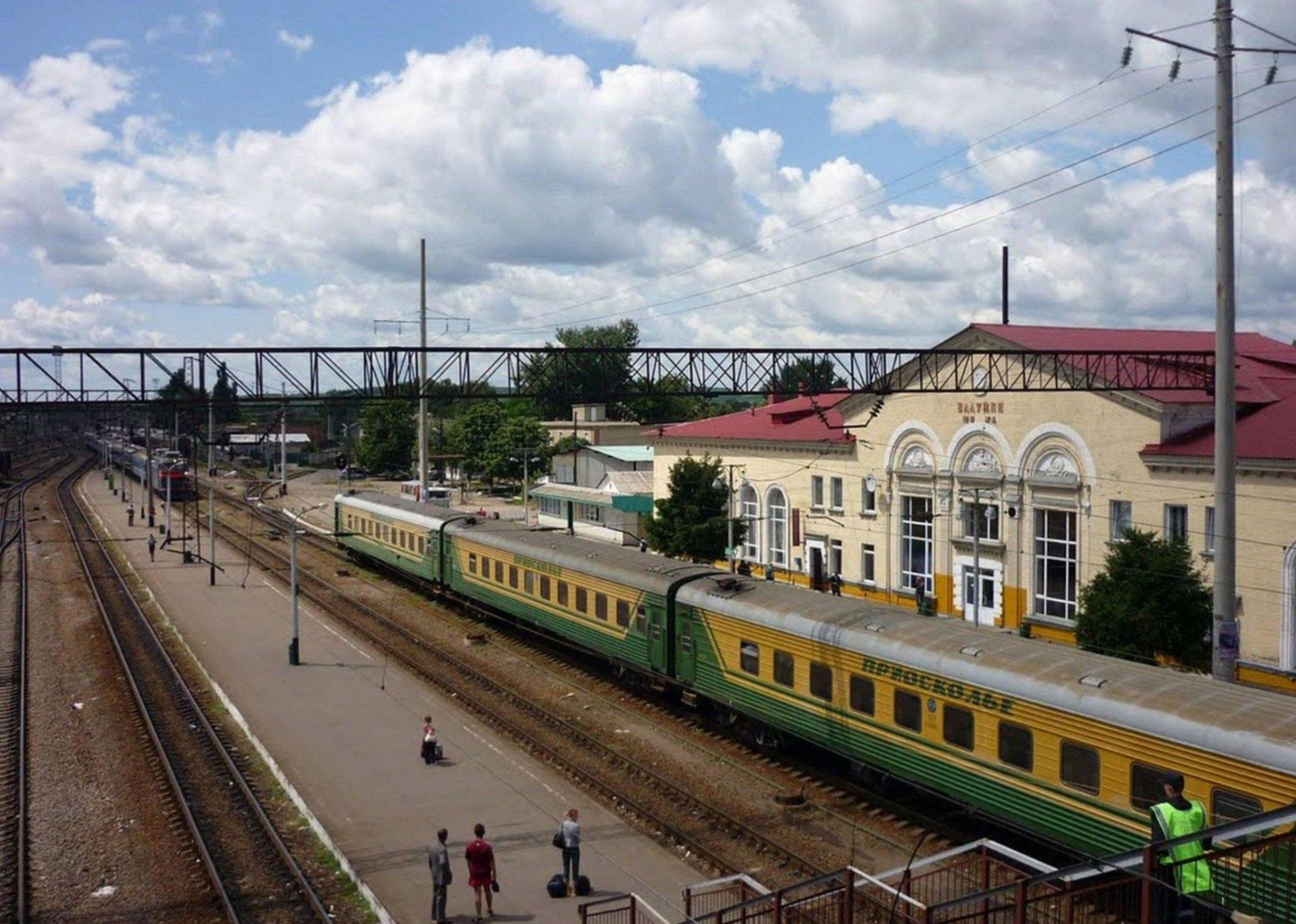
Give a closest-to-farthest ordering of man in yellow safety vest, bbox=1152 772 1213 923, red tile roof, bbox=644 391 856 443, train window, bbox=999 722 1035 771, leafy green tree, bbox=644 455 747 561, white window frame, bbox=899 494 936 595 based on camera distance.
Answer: man in yellow safety vest, bbox=1152 772 1213 923
train window, bbox=999 722 1035 771
white window frame, bbox=899 494 936 595
leafy green tree, bbox=644 455 747 561
red tile roof, bbox=644 391 856 443

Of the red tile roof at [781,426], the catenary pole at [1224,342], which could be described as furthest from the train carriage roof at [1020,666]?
the red tile roof at [781,426]

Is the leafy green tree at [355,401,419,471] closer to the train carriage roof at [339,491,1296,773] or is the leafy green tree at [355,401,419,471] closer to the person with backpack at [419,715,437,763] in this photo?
the train carriage roof at [339,491,1296,773]

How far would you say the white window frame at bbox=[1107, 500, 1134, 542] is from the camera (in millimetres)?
33094

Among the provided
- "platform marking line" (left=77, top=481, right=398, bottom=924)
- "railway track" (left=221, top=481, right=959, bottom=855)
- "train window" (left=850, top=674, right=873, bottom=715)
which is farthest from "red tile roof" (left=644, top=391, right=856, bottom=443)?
"train window" (left=850, top=674, right=873, bottom=715)

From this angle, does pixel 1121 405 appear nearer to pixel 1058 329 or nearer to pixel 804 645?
pixel 1058 329

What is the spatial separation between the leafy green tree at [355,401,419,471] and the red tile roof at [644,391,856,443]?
48.8 meters

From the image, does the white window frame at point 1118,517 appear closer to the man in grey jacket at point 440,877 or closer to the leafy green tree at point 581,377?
the leafy green tree at point 581,377

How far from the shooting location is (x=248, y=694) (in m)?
28.3

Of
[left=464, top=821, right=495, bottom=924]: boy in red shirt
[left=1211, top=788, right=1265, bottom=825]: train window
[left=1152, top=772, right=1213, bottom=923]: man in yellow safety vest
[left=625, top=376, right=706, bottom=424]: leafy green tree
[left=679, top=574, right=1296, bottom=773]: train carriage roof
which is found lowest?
[left=464, top=821, right=495, bottom=924]: boy in red shirt

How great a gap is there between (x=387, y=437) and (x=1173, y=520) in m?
79.5

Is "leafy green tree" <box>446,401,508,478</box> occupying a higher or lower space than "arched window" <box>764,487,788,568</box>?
higher

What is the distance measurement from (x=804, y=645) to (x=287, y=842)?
8997mm

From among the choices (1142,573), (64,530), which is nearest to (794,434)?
(1142,573)

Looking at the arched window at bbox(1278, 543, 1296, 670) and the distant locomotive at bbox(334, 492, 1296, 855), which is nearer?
the distant locomotive at bbox(334, 492, 1296, 855)
